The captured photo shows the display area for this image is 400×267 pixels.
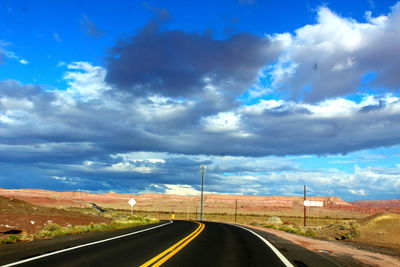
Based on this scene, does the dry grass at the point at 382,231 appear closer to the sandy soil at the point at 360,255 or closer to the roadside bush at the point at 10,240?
the sandy soil at the point at 360,255

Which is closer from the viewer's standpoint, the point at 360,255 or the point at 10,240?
the point at 360,255

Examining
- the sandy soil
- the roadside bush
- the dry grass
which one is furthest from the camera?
the dry grass

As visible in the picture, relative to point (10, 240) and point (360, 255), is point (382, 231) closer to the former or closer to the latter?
point (360, 255)

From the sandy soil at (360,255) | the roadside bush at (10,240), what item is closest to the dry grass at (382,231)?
the sandy soil at (360,255)

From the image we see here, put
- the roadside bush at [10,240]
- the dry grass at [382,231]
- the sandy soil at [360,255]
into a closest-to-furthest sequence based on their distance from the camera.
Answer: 1. the sandy soil at [360,255]
2. the roadside bush at [10,240]
3. the dry grass at [382,231]

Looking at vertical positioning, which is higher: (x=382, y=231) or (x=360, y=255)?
(x=360, y=255)

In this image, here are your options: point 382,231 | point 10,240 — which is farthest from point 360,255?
point 382,231

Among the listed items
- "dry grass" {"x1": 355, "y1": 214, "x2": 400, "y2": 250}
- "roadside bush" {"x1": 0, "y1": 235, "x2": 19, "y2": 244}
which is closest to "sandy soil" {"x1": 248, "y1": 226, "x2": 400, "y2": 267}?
"dry grass" {"x1": 355, "y1": 214, "x2": 400, "y2": 250}

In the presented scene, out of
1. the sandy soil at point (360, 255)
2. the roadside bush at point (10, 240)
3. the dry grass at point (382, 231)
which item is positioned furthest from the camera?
the dry grass at point (382, 231)

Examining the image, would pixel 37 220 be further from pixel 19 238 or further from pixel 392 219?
pixel 392 219

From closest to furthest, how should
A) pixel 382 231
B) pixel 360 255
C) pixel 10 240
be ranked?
pixel 360 255 → pixel 10 240 → pixel 382 231

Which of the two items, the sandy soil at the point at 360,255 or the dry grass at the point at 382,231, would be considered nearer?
the sandy soil at the point at 360,255

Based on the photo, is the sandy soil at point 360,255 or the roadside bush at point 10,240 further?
the roadside bush at point 10,240

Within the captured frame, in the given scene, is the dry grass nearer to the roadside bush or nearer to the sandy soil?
the sandy soil
